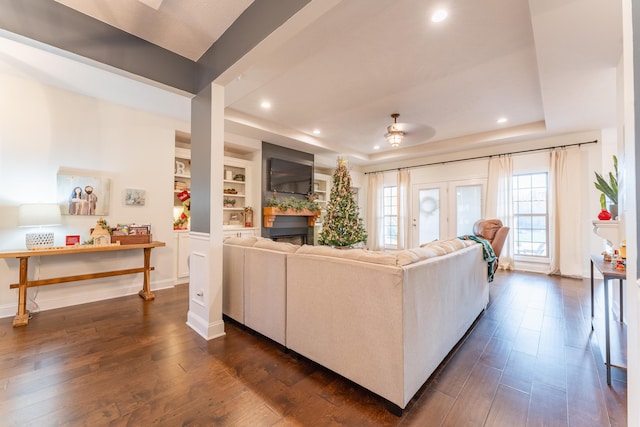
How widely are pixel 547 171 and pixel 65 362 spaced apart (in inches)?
293

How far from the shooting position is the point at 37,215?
2.74 meters

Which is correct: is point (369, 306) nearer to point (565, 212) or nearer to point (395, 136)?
point (395, 136)

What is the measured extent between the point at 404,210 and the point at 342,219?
3244mm

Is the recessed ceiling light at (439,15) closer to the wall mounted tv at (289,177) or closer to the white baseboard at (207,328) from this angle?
the white baseboard at (207,328)

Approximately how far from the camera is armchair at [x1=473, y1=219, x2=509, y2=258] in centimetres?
376

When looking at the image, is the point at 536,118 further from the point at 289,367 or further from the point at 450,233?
the point at 289,367

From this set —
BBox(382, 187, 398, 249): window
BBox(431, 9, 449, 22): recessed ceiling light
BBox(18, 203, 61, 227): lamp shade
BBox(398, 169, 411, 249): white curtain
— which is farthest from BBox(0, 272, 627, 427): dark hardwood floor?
BBox(382, 187, 398, 249): window

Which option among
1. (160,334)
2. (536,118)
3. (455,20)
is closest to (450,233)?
(536,118)

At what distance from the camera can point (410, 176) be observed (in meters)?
6.92

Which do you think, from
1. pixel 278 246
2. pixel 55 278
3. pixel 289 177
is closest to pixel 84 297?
pixel 55 278

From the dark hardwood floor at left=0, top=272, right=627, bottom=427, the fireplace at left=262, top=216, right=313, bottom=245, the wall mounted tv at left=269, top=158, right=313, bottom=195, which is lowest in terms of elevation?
the dark hardwood floor at left=0, top=272, right=627, bottom=427

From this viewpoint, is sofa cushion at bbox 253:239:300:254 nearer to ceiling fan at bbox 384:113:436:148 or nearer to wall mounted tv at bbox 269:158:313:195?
ceiling fan at bbox 384:113:436:148

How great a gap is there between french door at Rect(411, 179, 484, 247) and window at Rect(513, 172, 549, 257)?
69cm

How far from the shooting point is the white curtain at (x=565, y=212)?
4.70 m
